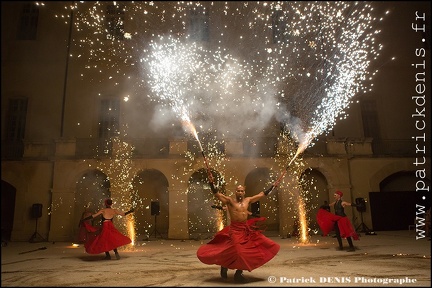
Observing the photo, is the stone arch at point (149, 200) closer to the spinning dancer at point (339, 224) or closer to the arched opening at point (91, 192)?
the arched opening at point (91, 192)

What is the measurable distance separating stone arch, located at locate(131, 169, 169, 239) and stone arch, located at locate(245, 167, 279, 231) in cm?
422

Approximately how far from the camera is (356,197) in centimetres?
1498

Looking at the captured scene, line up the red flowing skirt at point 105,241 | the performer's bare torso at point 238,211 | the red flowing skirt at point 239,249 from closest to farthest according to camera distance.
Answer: the red flowing skirt at point 239,249
the performer's bare torso at point 238,211
the red flowing skirt at point 105,241

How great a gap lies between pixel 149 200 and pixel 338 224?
9.37 metres

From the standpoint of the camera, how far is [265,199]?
1611cm

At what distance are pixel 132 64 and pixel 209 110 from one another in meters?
4.66

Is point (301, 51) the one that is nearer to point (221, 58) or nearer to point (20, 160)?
point (221, 58)

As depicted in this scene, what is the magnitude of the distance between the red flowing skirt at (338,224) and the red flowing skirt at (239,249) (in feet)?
14.5

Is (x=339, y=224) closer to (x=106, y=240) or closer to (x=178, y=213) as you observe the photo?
(x=106, y=240)

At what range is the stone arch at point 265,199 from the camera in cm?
1584

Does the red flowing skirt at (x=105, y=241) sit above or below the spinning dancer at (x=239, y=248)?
below

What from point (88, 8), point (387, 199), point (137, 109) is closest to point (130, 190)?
point (137, 109)

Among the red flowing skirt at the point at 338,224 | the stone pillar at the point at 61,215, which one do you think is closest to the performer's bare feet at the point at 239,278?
the red flowing skirt at the point at 338,224

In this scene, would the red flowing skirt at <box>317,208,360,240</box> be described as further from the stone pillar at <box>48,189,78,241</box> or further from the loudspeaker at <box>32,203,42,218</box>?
the loudspeaker at <box>32,203,42,218</box>
